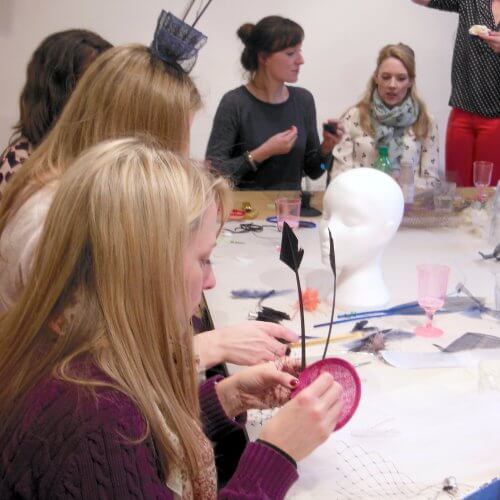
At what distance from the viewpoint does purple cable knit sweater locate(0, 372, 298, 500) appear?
67 cm

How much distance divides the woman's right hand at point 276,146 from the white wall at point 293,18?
115 centimetres

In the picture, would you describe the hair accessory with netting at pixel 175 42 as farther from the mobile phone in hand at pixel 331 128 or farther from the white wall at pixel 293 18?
the white wall at pixel 293 18

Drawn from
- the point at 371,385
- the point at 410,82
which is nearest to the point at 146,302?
the point at 371,385

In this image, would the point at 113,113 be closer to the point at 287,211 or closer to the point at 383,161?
the point at 287,211

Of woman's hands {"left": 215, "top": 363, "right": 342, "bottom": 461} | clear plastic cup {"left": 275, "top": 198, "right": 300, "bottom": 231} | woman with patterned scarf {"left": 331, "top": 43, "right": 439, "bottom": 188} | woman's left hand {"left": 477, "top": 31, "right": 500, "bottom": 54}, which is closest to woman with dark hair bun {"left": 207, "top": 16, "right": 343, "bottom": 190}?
woman with patterned scarf {"left": 331, "top": 43, "right": 439, "bottom": 188}

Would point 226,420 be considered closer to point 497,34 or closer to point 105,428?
point 105,428

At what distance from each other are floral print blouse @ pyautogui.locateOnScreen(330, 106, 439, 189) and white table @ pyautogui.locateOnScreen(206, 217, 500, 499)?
3.62 ft

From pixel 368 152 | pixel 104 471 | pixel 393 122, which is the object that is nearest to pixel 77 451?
pixel 104 471

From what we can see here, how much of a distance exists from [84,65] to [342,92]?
8.28 feet

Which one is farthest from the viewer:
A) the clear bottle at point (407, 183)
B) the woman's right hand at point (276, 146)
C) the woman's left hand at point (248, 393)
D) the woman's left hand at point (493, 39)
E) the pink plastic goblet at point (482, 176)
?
the woman's left hand at point (493, 39)

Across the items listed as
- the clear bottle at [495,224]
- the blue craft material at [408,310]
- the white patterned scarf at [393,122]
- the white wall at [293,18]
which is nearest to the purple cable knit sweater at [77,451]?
the blue craft material at [408,310]

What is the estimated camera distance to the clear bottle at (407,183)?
2383 mm

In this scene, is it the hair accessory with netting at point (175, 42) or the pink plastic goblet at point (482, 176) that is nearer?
the hair accessory with netting at point (175, 42)

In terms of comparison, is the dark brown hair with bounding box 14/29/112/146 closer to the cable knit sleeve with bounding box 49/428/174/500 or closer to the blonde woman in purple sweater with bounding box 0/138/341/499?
the blonde woman in purple sweater with bounding box 0/138/341/499
